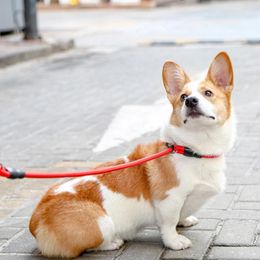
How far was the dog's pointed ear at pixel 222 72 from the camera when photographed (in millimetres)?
3910

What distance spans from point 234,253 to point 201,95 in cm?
82

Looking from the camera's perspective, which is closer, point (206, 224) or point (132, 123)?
point (206, 224)

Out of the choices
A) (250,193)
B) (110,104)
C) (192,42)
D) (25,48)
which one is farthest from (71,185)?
(192,42)

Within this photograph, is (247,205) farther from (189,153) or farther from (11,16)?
(11,16)

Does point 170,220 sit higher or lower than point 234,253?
higher

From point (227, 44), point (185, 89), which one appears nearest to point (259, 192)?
point (185, 89)

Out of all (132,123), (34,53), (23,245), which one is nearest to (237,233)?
(23,245)

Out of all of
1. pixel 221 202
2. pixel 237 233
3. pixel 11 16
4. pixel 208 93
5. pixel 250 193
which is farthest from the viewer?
pixel 11 16

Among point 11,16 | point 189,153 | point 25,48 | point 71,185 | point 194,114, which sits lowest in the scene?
point 25,48

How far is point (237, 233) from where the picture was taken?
161 inches

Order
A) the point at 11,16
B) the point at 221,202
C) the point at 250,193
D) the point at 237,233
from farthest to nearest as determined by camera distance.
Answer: the point at 11,16 < the point at 250,193 < the point at 221,202 < the point at 237,233

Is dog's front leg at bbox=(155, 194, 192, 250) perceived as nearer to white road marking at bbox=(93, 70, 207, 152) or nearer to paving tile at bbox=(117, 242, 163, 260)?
paving tile at bbox=(117, 242, 163, 260)

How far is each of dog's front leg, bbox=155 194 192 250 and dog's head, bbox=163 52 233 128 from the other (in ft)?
1.32

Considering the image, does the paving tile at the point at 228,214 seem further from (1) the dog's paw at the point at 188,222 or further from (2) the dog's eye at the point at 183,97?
(2) the dog's eye at the point at 183,97
